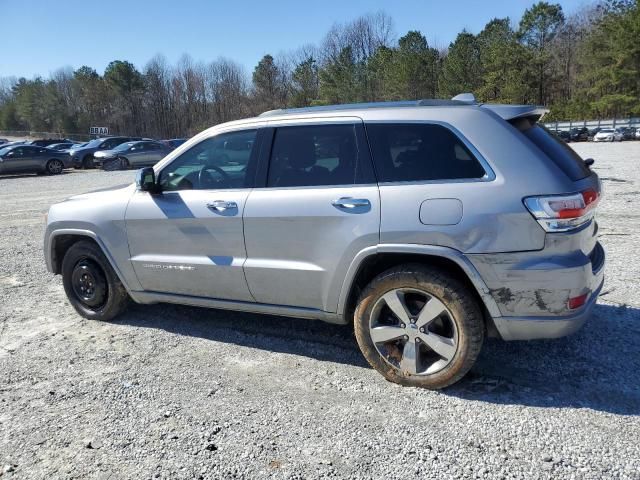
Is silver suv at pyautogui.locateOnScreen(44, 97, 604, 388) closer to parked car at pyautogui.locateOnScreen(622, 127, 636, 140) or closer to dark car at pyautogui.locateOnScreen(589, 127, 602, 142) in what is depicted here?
parked car at pyautogui.locateOnScreen(622, 127, 636, 140)

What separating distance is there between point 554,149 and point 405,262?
1.21 meters

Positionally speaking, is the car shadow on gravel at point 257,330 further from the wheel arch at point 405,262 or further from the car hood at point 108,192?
the car hood at point 108,192

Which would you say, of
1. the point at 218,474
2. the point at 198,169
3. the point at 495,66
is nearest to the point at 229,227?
the point at 198,169

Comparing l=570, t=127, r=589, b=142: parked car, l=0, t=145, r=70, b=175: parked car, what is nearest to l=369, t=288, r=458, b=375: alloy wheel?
l=0, t=145, r=70, b=175: parked car

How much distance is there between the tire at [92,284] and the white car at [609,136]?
55.7 metres

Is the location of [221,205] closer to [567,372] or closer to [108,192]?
[108,192]

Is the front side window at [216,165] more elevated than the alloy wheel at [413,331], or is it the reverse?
the front side window at [216,165]

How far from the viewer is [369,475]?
8.63 ft

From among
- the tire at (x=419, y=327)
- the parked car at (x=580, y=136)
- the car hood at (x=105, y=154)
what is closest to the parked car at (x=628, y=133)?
the parked car at (x=580, y=136)

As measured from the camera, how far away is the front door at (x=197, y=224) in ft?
12.8

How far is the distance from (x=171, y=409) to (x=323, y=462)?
113cm

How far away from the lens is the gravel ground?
8.98ft

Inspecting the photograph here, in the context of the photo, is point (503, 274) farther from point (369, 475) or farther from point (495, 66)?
point (495, 66)

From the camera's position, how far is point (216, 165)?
13.5 ft
